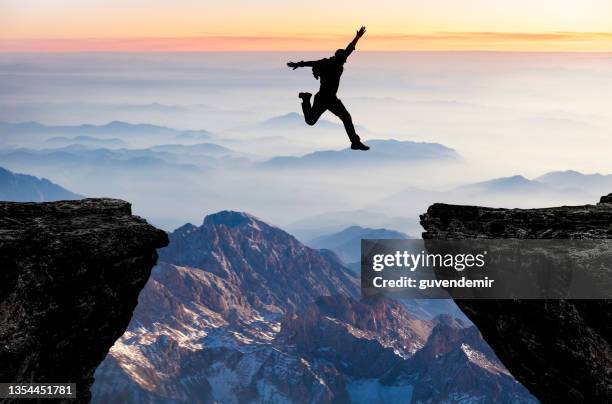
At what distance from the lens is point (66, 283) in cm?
2759

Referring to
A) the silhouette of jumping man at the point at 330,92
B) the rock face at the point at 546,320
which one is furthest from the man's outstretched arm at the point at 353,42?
the rock face at the point at 546,320

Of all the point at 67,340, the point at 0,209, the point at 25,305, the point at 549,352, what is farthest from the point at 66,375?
the point at 549,352

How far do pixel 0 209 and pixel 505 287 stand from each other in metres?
19.5

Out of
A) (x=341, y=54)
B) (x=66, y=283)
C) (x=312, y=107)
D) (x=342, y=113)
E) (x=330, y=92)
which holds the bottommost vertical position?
(x=66, y=283)

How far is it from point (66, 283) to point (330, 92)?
12910 millimetres

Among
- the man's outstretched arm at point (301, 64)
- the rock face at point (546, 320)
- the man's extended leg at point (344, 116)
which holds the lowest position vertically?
the rock face at point (546, 320)

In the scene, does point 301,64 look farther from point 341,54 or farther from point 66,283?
point 66,283

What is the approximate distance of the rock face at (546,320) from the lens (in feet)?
87.9

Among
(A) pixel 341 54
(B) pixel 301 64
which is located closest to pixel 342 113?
(A) pixel 341 54

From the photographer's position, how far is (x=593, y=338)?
26.7 meters

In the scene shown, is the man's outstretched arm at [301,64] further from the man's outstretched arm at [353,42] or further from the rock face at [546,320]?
the rock face at [546,320]

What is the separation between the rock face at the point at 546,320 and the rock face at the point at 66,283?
12198 millimetres

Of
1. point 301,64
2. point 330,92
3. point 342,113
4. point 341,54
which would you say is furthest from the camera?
point 342,113

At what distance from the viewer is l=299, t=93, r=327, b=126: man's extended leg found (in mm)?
33031
